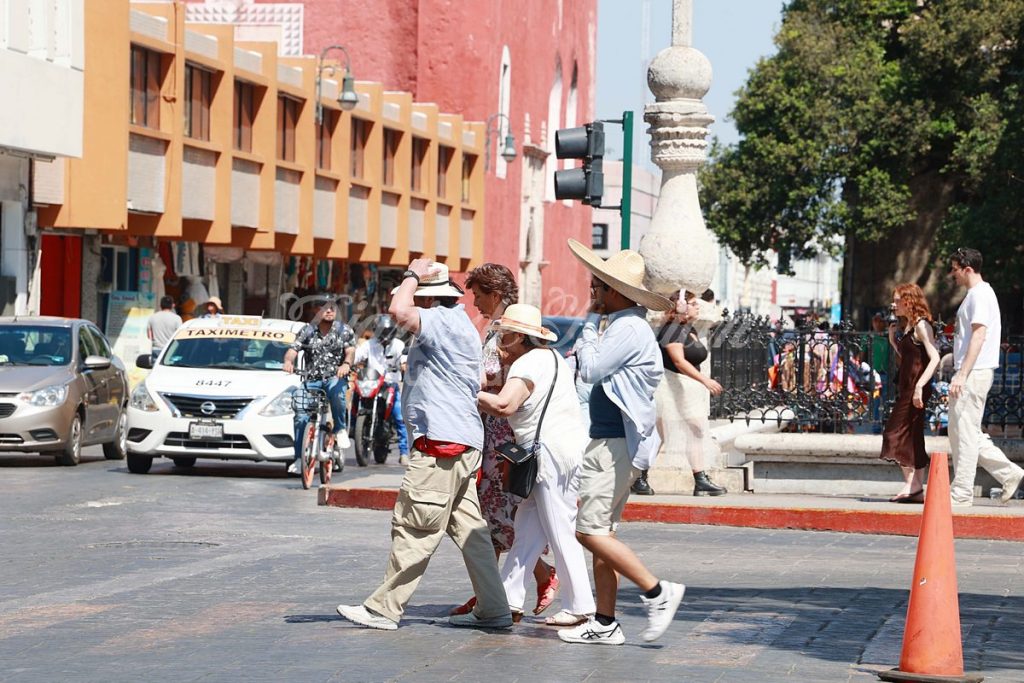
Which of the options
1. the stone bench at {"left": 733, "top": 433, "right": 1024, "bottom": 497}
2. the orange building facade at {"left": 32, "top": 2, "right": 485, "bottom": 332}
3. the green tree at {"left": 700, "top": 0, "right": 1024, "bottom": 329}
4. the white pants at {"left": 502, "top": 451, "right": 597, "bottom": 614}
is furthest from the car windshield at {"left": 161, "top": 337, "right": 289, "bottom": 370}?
the green tree at {"left": 700, "top": 0, "right": 1024, "bottom": 329}

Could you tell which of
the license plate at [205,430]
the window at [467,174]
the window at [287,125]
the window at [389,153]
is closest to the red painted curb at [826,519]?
the license plate at [205,430]

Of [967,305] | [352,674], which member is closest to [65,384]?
[967,305]

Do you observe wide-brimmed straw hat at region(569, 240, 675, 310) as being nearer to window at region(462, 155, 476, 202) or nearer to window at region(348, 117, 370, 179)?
window at region(348, 117, 370, 179)

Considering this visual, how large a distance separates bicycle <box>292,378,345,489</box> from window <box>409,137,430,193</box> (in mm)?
33865

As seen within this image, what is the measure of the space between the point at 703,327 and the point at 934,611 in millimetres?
8900

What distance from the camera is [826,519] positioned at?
14.9 metres

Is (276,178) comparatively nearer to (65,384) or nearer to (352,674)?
(65,384)

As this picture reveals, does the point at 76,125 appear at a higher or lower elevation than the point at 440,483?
higher

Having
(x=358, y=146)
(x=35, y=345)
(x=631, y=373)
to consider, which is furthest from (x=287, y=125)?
(x=631, y=373)

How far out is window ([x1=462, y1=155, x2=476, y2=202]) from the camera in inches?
2269

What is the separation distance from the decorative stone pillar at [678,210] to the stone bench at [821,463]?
0.65 meters

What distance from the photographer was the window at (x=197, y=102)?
36.6 meters

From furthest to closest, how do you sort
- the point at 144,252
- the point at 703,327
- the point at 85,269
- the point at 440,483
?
1. the point at 144,252
2. the point at 85,269
3. the point at 703,327
4. the point at 440,483

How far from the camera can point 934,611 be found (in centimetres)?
785
